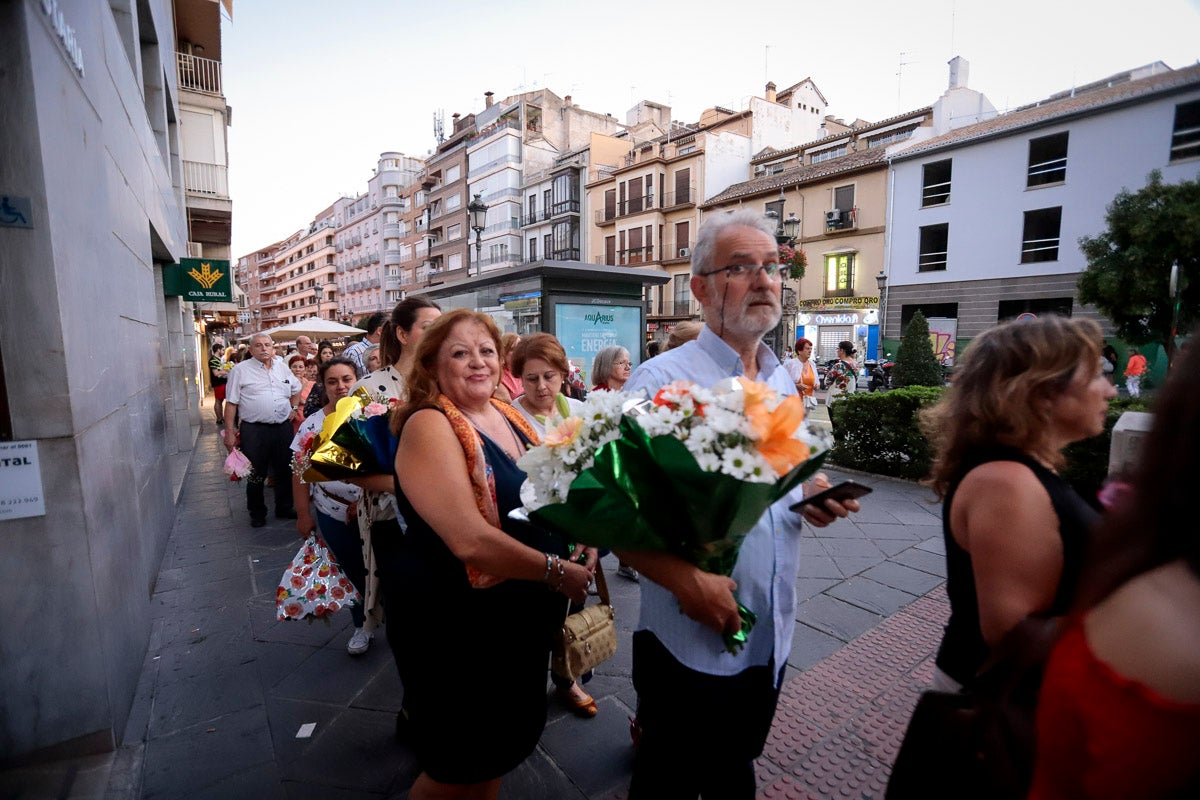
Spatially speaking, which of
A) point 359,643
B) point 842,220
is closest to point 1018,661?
point 359,643

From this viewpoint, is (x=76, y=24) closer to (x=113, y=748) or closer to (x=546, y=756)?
(x=113, y=748)

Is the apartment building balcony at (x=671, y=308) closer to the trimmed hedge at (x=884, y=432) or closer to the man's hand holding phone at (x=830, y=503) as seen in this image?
the trimmed hedge at (x=884, y=432)

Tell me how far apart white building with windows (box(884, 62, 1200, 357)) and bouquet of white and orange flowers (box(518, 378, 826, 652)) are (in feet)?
70.4

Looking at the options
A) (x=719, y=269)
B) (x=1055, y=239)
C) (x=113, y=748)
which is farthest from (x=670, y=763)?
(x=1055, y=239)

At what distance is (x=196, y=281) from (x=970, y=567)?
465 inches

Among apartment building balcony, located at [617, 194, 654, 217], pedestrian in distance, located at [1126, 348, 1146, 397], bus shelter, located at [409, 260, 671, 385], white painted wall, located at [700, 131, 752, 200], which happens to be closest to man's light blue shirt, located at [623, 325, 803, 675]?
bus shelter, located at [409, 260, 671, 385]

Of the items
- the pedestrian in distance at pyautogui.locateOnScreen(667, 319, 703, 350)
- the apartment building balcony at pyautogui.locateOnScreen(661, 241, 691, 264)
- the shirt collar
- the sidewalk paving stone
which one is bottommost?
the sidewalk paving stone

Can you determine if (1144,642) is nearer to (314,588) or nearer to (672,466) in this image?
(672,466)

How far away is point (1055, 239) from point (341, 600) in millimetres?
26338

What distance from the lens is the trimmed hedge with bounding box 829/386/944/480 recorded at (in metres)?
7.23

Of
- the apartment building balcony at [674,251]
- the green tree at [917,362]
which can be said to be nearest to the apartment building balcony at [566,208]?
the apartment building balcony at [674,251]

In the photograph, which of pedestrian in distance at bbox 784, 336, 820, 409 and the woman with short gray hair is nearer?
the woman with short gray hair

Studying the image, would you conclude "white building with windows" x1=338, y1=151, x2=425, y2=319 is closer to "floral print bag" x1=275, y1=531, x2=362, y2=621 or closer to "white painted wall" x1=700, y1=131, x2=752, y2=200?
"white painted wall" x1=700, y1=131, x2=752, y2=200

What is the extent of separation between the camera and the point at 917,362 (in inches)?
678
